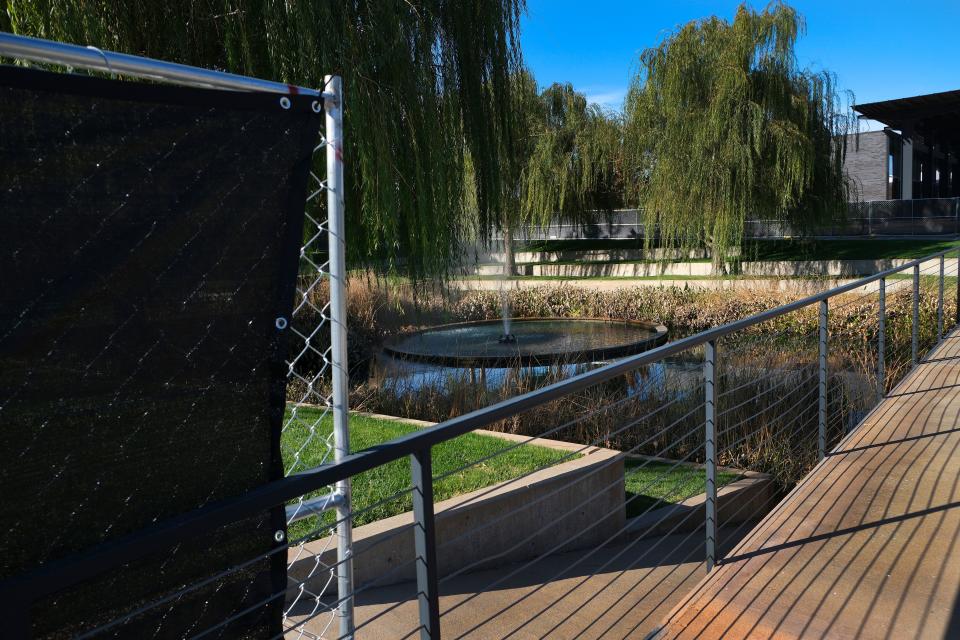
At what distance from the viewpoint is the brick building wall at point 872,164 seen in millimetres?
38062

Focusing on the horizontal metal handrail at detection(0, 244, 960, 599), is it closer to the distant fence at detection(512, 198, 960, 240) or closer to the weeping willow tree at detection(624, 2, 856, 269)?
the weeping willow tree at detection(624, 2, 856, 269)

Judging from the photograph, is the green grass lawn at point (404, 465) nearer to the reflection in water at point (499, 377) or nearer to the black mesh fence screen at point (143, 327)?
the reflection in water at point (499, 377)

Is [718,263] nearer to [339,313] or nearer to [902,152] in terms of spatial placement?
[339,313]

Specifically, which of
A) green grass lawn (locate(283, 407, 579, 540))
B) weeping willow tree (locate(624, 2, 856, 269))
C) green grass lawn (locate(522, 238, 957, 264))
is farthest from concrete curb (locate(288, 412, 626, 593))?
green grass lawn (locate(522, 238, 957, 264))

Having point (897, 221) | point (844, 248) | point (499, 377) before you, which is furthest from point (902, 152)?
point (499, 377)

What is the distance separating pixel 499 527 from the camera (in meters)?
4.52

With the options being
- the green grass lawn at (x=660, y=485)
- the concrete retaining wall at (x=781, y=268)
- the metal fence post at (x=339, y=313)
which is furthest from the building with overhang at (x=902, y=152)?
the metal fence post at (x=339, y=313)

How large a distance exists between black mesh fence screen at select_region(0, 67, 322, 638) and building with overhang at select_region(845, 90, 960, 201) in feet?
111

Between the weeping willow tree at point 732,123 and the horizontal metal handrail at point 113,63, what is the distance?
16.4m

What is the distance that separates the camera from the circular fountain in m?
10.2

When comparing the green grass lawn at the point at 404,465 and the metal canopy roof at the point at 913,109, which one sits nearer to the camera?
the green grass lawn at the point at 404,465

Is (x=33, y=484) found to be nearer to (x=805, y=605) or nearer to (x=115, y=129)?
(x=115, y=129)

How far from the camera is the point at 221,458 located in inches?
63.7

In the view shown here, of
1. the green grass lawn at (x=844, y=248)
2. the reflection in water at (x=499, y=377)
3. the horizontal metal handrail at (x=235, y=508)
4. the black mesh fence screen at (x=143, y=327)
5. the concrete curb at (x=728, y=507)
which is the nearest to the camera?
the horizontal metal handrail at (x=235, y=508)
